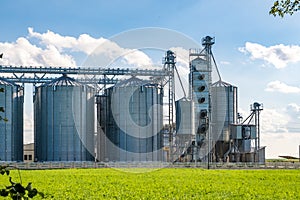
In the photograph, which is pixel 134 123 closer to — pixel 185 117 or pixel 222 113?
pixel 185 117

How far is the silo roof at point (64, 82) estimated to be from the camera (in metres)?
60.0

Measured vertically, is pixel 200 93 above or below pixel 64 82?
below

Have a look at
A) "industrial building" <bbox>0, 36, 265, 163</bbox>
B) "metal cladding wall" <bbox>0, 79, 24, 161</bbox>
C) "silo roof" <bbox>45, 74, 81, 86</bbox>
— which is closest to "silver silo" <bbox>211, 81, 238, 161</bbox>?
"industrial building" <bbox>0, 36, 265, 163</bbox>

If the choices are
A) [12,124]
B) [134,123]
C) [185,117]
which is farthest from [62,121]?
[185,117]

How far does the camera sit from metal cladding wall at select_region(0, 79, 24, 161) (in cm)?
5778

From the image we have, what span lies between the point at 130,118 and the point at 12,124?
527 inches

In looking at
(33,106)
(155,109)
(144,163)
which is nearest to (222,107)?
(155,109)

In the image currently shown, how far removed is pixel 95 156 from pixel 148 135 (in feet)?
23.0

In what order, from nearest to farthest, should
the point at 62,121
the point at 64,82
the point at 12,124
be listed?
the point at 62,121 → the point at 12,124 → the point at 64,82

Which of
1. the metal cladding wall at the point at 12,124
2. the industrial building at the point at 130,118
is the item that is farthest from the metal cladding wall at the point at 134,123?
the metal cladding wall at the point at 12,124

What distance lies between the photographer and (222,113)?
66.2 m

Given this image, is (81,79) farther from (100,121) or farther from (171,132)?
(171,132)

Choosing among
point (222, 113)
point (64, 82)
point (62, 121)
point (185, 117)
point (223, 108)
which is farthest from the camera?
point (223, 108)

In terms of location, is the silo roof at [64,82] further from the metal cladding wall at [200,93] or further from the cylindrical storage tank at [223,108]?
the cylindrical storage tank at [223,108]
